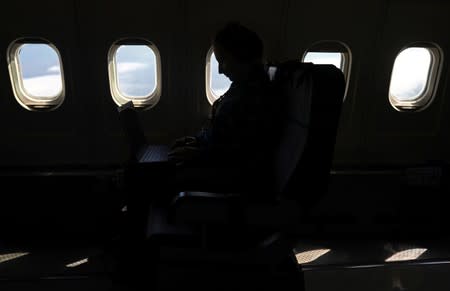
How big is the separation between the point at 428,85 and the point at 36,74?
3397 mm

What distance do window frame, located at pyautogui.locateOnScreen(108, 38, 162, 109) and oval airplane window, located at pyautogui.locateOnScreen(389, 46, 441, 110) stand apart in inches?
78.4

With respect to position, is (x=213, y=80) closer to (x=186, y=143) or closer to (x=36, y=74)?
(x=186, y=143)

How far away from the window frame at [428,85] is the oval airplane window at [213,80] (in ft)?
4.76

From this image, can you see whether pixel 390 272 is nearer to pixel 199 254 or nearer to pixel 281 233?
pixel 281 233

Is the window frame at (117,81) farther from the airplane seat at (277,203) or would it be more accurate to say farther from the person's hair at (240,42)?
the airplane seat at (277,203)

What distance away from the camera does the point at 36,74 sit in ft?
10.3

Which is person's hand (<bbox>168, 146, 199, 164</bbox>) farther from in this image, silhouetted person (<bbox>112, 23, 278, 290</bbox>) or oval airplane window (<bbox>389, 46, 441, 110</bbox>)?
oval airplane window (<bbox>389, 46, 441, 110</bbox>)

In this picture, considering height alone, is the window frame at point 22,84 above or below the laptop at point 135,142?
above

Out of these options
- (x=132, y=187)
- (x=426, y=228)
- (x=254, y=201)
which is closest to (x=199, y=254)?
(x=254, y=201)

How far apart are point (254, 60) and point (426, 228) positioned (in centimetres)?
257

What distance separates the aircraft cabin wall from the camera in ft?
9.42

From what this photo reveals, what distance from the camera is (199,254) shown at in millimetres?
1843

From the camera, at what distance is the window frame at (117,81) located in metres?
3.01

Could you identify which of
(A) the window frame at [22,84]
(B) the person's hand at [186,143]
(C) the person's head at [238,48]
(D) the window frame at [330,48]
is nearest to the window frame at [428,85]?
(D) the window frame at [330,48]
